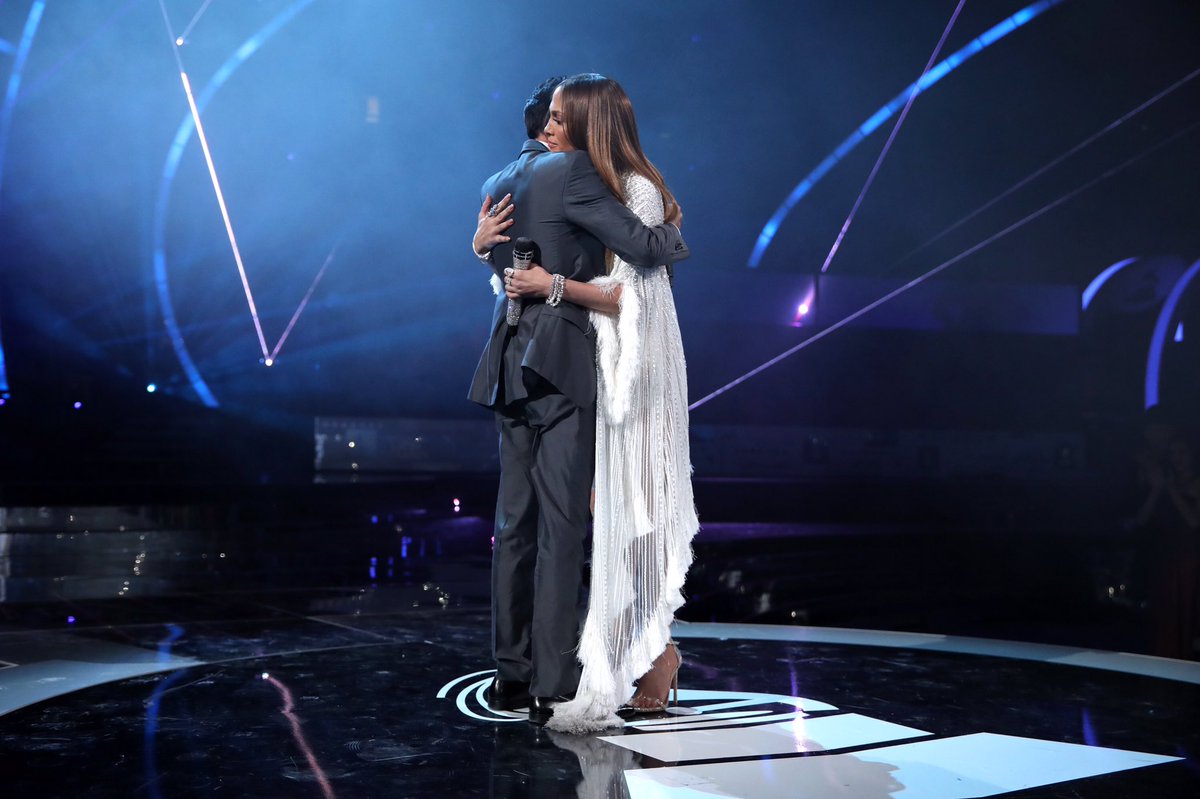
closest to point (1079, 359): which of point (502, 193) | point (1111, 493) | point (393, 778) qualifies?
point (1111, 493)

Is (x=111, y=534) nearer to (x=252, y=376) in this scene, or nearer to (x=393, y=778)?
(x=252, y=376)

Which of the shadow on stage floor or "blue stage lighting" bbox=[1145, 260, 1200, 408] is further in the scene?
"blue stage lighting" bbox=[1145, 260, 1200, 408]

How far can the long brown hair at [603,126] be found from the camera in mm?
1847

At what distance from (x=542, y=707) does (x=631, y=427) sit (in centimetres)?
51

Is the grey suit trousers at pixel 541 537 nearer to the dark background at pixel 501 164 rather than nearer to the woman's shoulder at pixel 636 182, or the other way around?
the woman's shoulder at pixel 636 182

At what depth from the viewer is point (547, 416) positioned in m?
1.83

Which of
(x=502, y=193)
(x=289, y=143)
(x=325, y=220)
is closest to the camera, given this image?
(x=502, y=193)

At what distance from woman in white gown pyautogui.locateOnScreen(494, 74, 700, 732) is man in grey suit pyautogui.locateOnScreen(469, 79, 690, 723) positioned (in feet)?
0.12

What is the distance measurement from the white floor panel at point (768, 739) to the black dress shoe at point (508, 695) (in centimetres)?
27

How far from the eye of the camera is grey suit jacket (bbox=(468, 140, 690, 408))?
1.79 m

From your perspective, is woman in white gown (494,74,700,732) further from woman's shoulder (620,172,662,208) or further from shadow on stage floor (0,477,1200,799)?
shadow on stage floor (0,477,1200,799)

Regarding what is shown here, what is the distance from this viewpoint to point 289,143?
24.0 ft

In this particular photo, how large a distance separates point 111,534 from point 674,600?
4.21m

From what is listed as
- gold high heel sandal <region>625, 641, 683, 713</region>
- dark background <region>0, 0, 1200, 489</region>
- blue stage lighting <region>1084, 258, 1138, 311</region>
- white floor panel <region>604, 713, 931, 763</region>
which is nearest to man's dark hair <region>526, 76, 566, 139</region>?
gold high heel sandal <region>625, 641, 683, 713</region>
